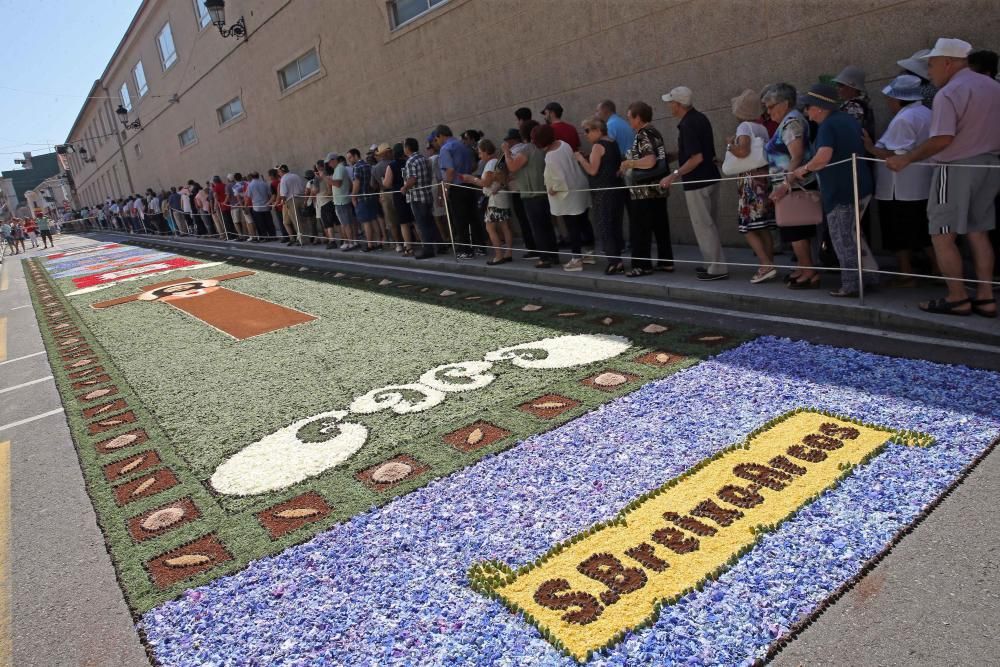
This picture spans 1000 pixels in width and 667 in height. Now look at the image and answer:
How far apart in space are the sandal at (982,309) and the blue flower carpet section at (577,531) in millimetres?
918

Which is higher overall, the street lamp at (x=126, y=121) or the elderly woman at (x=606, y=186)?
the street lamp at (x=126, y=121)

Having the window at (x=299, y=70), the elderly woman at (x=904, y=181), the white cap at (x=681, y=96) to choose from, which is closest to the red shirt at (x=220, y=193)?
the window at (x=299, y=70)

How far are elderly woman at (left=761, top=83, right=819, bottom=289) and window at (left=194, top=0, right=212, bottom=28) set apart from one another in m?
23.3

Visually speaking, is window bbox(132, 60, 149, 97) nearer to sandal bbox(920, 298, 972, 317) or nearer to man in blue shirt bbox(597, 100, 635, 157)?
man in blue shirt bbox(597, 100, 635, 157)

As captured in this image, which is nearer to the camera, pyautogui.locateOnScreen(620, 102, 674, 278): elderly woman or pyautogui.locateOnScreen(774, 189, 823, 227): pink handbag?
pyautogui.locateOnScreen(774, 189, 823, 227): pink handbag

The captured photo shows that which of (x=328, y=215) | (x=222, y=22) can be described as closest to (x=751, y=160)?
(x=328, y=215)

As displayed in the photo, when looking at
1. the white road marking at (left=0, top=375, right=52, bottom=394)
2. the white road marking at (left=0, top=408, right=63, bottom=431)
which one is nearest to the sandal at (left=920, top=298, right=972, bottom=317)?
the white road marking at (left=0, top=408, right=63, bottom=431)

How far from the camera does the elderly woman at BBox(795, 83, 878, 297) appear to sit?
16.7 feet

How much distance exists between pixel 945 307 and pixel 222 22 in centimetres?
2069

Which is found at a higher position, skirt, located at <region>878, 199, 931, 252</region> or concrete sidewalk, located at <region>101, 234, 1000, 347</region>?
skirt, located at <region>878, 199, 931, 252</region>

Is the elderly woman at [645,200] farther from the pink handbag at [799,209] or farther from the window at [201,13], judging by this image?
the window at [201,13]

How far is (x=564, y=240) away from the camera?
9391mm

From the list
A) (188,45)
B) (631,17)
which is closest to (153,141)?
(188,45)

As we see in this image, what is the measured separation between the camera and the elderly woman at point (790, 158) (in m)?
5.40
